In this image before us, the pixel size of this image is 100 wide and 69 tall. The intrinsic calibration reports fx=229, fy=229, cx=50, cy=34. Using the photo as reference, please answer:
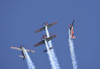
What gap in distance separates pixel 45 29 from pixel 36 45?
Answer: 9639mm

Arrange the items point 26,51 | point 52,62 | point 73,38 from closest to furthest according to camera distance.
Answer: point 52,62, point 73,38, point 26,51

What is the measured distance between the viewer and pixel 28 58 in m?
85.6

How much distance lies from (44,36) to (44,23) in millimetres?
11830

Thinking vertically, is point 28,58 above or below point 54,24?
below

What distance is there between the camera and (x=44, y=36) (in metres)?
82.5

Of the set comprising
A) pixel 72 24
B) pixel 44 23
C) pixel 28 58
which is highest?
pixel 44 23

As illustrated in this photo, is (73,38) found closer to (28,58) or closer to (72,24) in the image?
(72,24)

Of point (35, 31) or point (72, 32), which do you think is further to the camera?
point (35, 31)

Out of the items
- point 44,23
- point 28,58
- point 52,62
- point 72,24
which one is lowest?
point 52,62

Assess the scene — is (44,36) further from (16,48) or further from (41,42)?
(16,48)

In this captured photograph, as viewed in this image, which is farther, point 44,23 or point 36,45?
point 44,23

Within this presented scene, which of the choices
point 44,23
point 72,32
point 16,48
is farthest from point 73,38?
point 16,48

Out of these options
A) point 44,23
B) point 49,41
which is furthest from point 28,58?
point 44,23

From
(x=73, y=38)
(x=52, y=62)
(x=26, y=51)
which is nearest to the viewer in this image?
(x=52, y=62)
